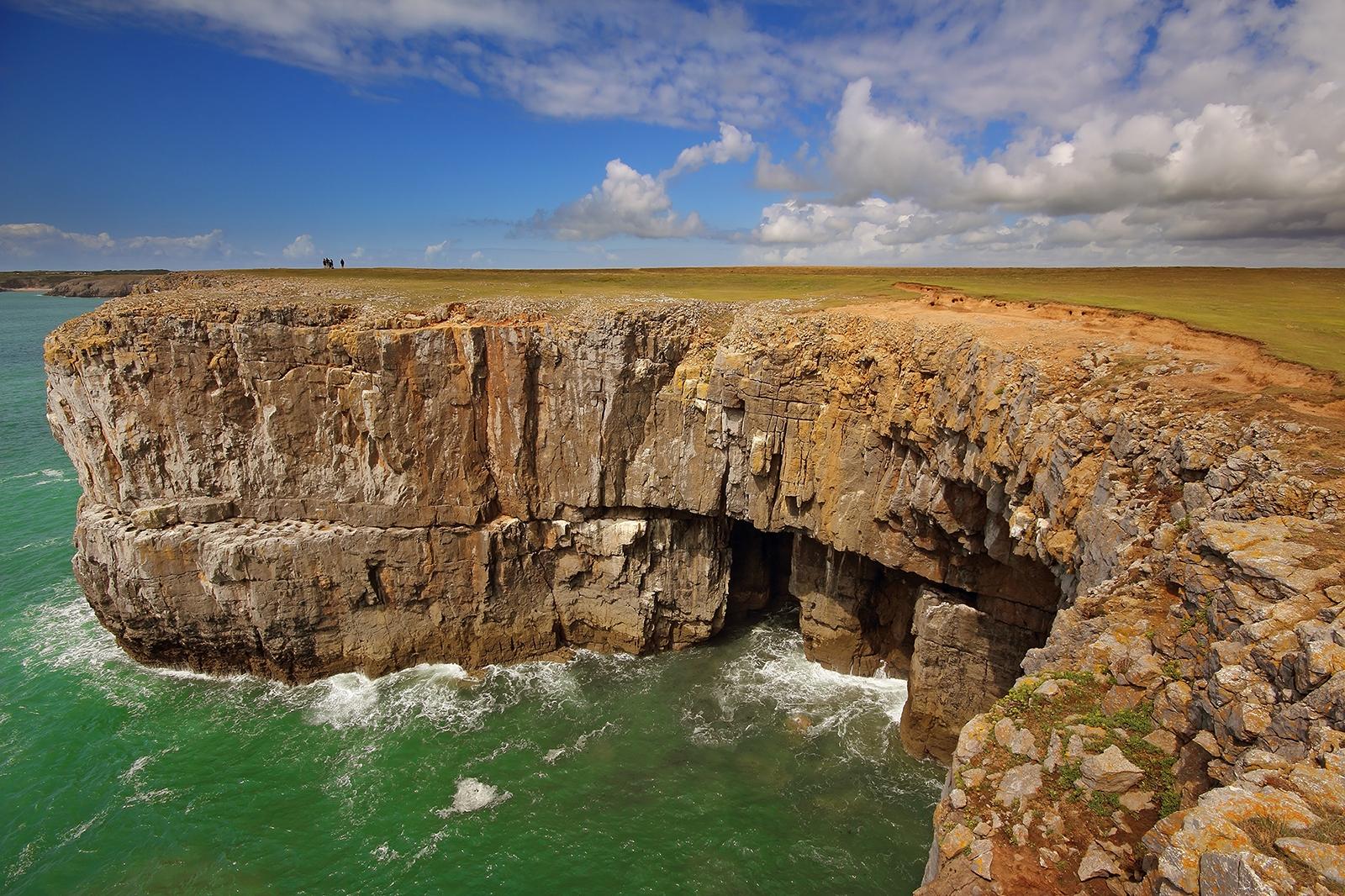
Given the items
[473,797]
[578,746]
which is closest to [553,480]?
[578,746]

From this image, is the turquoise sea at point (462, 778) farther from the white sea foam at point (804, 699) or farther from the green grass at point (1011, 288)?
the green grass at point (1011, 288)

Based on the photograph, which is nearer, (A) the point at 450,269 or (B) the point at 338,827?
(B) the point at 338,827

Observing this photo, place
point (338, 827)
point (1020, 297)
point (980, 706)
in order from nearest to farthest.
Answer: point (338, 827), point (980, 706), point (1020, 297)

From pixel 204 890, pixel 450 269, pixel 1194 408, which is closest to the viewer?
pixel 1194 408

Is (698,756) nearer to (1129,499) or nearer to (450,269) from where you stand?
(1129,499)

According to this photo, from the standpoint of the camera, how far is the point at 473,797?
20.3 m

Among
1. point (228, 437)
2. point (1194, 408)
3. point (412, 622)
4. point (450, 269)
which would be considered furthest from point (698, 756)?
point (450, 269)

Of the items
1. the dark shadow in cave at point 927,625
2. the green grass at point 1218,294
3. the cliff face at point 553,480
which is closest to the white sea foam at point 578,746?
the cliff face at point 553,480

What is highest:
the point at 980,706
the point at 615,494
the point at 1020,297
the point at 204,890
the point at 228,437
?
the point at 1020,297

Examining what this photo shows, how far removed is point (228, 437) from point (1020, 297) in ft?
108

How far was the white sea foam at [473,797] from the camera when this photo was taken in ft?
65.0

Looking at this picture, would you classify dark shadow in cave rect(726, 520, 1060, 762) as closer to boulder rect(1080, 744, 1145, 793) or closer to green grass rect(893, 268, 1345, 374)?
green grass rect(893, 268, 1345, 374)

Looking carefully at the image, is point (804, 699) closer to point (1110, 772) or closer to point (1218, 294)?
point (1110, 772)

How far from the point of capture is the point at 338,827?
759 inches
